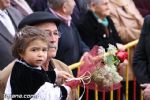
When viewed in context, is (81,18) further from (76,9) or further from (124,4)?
(124,4)

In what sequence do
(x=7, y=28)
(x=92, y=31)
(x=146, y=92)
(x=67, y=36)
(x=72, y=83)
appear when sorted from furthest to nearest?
1. (x=92, y=31)
2. (x=67, y=36)
3. (x=7, y=28)
4. (x=146, y=92)
5. (x=72, y=83)

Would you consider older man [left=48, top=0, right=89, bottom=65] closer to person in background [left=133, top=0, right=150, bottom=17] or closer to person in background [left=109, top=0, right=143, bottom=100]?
person in background [left=109, top=0, right=143, bottom=100]

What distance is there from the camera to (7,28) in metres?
5.36

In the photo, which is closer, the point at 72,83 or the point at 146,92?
the point at 72,83

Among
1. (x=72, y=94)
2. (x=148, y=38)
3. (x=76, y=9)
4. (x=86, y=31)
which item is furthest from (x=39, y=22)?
Answer: (x=76, y=9)

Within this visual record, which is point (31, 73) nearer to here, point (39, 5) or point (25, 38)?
point (25, 38)

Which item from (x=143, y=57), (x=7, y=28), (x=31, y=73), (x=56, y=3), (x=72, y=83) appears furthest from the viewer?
(x=56, y=3)

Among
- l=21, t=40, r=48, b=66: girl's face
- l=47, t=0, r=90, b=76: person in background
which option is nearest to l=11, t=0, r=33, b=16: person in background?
l=47, t=0, r=90, b=76: person in background

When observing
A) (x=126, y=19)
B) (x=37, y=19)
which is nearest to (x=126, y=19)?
(x=126, y=19)

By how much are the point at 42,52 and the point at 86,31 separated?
8.07ft

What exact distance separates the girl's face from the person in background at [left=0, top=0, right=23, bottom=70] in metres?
0.96

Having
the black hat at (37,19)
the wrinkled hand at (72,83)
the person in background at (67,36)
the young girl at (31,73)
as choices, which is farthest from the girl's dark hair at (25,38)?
the person in background at (67,36)

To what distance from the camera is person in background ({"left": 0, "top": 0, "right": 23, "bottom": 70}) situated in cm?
490

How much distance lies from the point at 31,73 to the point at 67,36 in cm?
215
